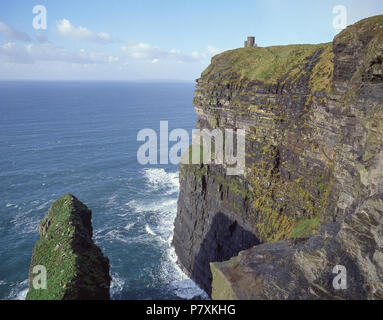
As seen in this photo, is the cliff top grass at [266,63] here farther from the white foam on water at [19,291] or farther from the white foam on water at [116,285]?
the white foam on water at [19,291]

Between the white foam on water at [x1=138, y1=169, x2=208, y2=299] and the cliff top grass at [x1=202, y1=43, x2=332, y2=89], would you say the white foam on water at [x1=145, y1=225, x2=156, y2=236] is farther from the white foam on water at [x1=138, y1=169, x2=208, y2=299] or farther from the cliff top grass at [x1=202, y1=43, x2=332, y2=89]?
the cliff top grass at [x1=202, y1=43, x2=332, y2=89]

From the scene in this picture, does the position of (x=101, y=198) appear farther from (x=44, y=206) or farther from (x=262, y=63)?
(x=262, y=63)

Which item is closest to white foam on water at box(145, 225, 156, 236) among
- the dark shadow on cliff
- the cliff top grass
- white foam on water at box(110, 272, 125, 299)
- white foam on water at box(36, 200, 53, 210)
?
white foam on water at box(110, 272, 125, 299)

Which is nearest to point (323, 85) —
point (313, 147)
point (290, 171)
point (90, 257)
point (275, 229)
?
point (313, 147)

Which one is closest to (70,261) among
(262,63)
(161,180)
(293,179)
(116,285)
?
(116,285)
